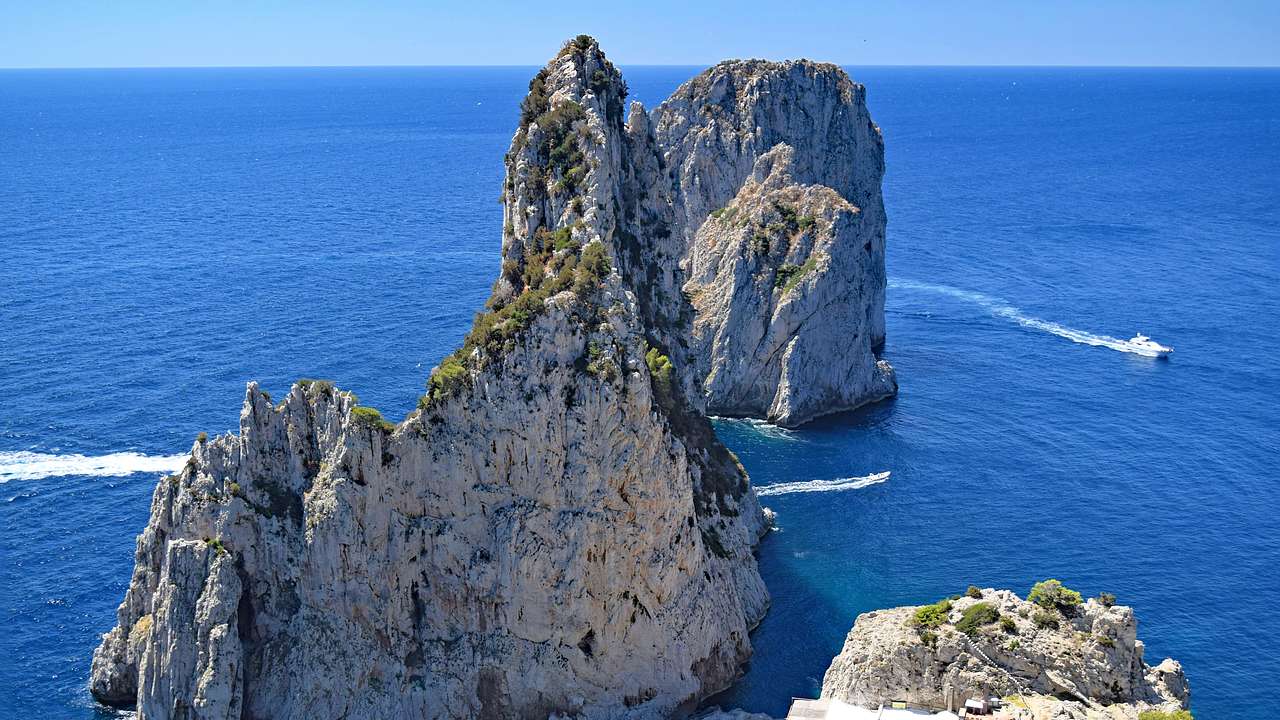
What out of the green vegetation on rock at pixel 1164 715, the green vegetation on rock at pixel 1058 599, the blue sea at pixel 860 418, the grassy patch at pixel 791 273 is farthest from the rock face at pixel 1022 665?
the grassy patch at pixel 791 273

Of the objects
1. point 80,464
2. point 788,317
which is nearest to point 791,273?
point 788,317

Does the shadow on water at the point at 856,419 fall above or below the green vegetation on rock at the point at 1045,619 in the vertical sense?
below

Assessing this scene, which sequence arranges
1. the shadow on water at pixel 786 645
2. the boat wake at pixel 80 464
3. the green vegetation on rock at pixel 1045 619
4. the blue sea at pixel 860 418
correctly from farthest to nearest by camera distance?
the boat wake at pixel 80 464 → the blue sea at pixel 860 418 → the shadow on water at pixel 786 645 → the green vegetation on rock at pixel 1045 619

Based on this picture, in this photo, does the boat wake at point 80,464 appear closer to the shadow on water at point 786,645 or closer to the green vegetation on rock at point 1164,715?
the shadow on water at point 786,645

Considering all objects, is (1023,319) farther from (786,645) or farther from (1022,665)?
(1022,665)

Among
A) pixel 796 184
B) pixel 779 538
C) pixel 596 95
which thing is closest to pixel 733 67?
pixel 796 184

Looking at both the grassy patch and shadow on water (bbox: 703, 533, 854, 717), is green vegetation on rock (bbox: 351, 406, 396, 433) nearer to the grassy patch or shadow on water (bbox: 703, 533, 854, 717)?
shadow on water (bbox: 703, 533, 854, 717)

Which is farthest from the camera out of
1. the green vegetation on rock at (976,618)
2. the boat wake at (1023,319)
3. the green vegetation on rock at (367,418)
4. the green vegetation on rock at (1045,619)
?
the boat wake at (1023,319)
